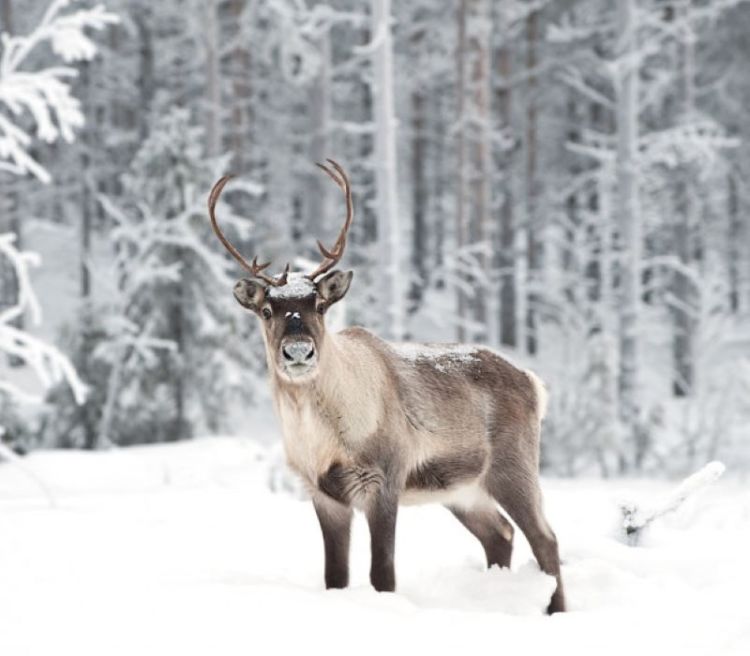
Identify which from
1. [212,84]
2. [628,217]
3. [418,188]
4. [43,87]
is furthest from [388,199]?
[418,188]

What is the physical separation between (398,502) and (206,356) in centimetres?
1083

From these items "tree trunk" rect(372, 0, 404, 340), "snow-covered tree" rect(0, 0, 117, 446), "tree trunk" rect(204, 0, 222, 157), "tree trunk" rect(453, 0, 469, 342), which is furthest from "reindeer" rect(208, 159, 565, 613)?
"tree trunk" rect(453, 0, 469, 342)

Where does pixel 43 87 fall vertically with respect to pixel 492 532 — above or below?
above

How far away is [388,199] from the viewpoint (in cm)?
1251

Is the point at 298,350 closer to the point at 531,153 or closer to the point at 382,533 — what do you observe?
the point at 382,533

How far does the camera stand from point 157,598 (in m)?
3.67

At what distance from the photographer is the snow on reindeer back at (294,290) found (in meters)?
4.09

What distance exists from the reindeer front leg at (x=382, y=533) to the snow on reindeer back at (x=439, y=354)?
2.88 ft

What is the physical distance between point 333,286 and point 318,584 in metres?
1.67

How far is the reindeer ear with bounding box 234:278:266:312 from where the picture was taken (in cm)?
416

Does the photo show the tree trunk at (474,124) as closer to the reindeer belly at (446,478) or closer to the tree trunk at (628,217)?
the tree trunk at (628,217)

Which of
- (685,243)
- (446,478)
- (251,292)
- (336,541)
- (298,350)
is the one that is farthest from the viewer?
(685,243)

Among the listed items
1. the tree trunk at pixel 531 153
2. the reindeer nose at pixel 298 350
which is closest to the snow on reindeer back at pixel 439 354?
the reindeer nose at pixel 298 350

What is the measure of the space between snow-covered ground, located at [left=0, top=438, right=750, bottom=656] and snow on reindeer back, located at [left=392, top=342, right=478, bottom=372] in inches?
45.4
